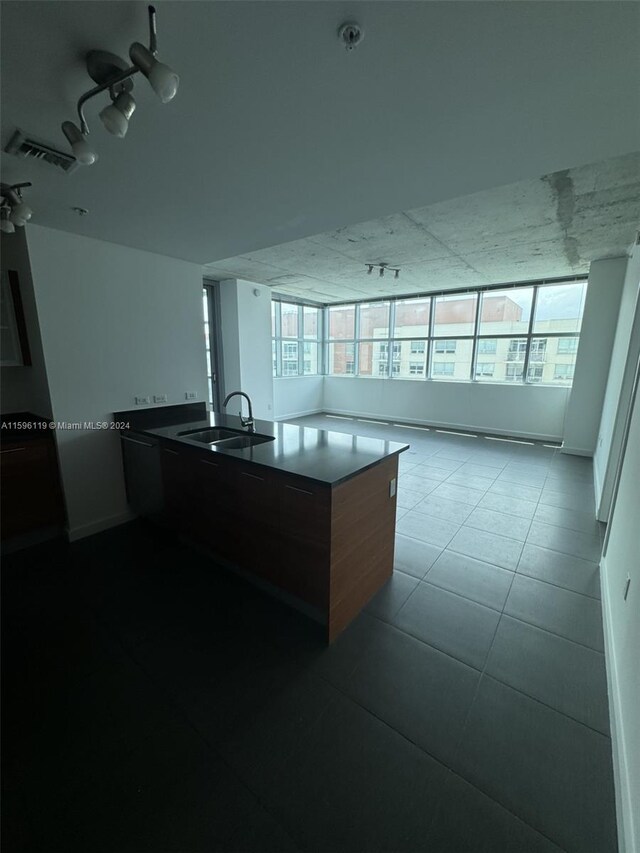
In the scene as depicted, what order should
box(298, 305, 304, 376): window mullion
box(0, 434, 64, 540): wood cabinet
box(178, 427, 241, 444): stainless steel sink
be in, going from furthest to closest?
Answer: box(298, 305, 304, 376): window mullion, box(178, 427, 241, 444): stainless steel sink, box(0, 434, 64, 540): wood cabinet

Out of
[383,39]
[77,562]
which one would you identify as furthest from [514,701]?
[77,562]

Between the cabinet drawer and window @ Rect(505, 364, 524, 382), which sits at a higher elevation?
window @ Rect(505, 364, 524, 382)

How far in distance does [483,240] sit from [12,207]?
404 cm

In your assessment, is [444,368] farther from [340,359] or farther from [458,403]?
[340,359]

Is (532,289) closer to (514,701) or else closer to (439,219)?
(439,219)

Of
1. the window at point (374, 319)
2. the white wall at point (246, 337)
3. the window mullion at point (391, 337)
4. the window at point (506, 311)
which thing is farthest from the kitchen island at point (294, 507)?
the window at point (374, 319)

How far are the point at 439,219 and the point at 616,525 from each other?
2846mm

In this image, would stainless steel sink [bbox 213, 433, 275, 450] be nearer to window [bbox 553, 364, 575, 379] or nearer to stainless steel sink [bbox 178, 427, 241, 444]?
stainless steel sink [bbox 178, 427, 241, 444]

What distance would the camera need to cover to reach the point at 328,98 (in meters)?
1.26

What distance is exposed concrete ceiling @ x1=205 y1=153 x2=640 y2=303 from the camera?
262 centimetres

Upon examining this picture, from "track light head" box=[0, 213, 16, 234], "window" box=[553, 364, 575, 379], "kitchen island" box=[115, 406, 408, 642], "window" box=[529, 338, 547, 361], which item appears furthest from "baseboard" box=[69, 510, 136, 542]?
"window" box=[553, 364, 575, 379]

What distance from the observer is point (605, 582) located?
217 cm

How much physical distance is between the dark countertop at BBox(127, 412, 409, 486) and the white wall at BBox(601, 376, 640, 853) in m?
1.17

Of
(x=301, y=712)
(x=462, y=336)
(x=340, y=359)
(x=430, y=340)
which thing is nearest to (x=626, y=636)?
(x=301, y=712)
